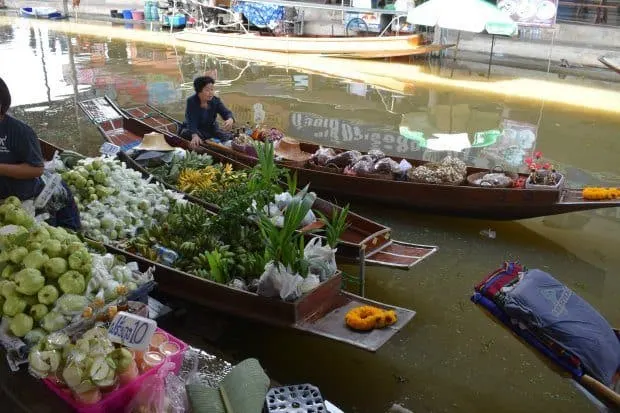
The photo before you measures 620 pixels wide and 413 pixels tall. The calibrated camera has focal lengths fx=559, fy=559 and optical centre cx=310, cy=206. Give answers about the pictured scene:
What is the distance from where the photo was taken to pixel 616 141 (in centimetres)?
939

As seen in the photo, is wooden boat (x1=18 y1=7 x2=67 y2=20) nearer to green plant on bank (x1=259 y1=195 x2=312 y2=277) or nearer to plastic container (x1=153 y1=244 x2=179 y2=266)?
plastic container (x1=153 y1=244 x2=179 y2=266)

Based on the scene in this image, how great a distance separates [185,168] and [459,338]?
3261mm

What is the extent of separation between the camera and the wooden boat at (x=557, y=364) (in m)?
2.68

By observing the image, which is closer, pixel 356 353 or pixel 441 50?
pixel 356 353

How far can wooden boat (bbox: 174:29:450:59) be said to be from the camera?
1520 cm

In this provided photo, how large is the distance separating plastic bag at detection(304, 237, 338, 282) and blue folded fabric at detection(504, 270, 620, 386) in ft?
3.91

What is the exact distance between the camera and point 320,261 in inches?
149

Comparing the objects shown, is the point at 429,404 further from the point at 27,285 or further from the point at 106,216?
the point at 106,216

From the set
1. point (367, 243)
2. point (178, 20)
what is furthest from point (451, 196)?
point (178, 20)

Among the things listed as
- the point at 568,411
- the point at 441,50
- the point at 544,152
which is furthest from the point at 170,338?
the point at 441,50

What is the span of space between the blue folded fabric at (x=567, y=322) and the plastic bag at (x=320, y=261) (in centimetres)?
119

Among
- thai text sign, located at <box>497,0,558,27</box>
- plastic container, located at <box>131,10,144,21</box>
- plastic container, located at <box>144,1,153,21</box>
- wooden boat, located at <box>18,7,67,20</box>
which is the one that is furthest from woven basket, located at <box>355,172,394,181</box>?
wooden boat, located at <box>18,7,67,20</box>

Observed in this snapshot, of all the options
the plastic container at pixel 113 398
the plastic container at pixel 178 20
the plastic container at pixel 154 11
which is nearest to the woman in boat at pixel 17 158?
→ the plastic container at pixel 113 398

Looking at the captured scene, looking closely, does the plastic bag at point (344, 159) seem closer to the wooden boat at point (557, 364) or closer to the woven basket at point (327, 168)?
the woven basket at point (327, 168)
